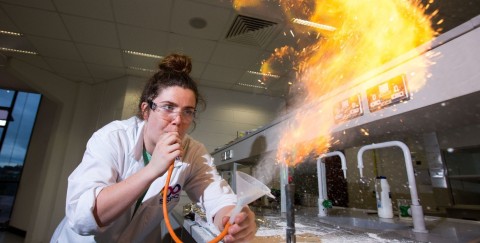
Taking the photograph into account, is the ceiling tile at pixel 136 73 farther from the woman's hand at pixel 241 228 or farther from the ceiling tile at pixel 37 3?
the woman's hand at pixel 241 228

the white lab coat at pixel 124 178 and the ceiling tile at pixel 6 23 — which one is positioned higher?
the ceiling tile at pixel 6 23

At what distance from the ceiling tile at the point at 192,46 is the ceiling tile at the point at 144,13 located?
0.28 metres

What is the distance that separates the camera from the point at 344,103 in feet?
4.09

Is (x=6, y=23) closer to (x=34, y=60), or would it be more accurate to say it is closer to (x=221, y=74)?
(x=34, y=60)

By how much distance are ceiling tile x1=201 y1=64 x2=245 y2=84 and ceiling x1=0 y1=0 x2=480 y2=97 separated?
0.06ft

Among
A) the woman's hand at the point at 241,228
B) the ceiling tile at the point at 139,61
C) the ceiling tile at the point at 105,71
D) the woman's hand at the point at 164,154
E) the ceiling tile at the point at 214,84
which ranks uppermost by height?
the ceiling tile at the point at 139,61

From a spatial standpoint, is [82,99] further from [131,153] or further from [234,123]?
[131,153]

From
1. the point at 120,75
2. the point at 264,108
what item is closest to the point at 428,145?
the point at 264,108

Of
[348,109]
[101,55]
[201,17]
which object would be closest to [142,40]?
[101,55]

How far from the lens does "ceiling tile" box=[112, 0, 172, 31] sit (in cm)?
292

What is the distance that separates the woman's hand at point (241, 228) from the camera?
77cm

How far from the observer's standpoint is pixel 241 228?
0.78m

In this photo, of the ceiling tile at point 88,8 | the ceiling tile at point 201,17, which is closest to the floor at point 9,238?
the ceiling tile at point 88,8

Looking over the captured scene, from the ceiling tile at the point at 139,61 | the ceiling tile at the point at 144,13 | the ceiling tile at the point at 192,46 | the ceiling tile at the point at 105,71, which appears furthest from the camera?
the ceiling tile at the point at 105,71
